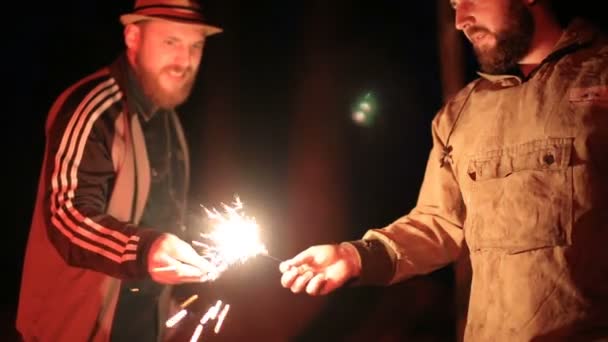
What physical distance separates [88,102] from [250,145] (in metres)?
4.06

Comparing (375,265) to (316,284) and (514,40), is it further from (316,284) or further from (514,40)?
(514,40)

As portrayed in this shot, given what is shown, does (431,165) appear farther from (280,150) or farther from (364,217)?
(364,217)

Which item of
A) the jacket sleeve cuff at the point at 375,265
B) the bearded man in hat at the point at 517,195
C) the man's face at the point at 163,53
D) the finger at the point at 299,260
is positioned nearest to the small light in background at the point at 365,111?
the man's face at the point at 163,53

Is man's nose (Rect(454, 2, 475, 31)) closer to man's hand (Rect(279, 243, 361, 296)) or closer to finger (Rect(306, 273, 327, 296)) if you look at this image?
man's hand (Rect(279, 243, 361, 296))

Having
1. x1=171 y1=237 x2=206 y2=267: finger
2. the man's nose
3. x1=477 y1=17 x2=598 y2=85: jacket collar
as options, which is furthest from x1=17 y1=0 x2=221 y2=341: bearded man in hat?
x1=477 y1=17 x2=598 y2=85: jacket collar

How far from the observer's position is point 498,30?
3477mm

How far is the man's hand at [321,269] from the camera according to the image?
11.7 ft

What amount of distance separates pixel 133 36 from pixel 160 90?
392 mm

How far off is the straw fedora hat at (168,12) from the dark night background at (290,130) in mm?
1254

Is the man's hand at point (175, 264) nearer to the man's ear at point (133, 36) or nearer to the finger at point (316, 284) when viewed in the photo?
the finger at point (316, 284)

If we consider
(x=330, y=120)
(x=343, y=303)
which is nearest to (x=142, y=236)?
(x=330, y=120)

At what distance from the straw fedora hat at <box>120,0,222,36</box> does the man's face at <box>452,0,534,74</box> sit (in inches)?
67.2

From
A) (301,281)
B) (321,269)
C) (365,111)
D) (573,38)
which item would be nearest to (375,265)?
(321,269)

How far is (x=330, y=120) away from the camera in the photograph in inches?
356
